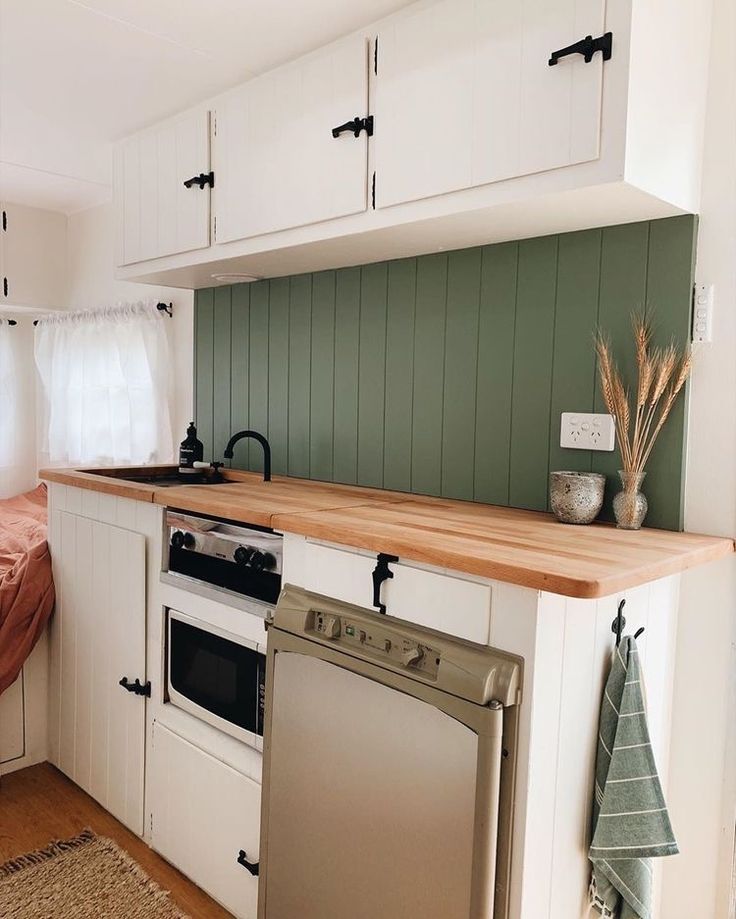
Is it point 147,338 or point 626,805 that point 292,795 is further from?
point 147,338

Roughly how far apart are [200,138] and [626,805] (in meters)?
2.19

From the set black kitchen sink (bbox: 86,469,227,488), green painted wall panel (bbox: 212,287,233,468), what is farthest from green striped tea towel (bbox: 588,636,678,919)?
green painted wall panel (bbox: 212,287,233,468)

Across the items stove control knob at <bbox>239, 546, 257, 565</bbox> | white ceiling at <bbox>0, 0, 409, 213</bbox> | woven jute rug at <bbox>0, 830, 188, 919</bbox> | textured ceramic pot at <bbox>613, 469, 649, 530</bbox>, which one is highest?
white ceiling at <bbox>0, 0, 409, 213</bbox>

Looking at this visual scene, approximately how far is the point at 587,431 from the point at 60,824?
1.96m

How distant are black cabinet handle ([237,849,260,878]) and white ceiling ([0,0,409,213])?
6.79 feet

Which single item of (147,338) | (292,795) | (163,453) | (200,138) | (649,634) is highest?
(200,138)

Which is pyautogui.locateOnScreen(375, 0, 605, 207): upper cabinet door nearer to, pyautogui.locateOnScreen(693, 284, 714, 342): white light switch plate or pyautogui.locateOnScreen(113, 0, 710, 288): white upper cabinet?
pyautogui.locateOnScreen(113, 0, 710, 288): white upper cabinet

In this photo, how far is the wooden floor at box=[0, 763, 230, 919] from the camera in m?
2.04

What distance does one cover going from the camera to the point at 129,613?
227 centimetres

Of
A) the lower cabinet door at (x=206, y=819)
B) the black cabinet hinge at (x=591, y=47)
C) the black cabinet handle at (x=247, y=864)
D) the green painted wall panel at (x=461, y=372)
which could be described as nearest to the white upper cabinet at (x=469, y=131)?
the black cabinet hinge at (x=591, y=47)

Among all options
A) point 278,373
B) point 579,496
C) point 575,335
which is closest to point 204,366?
point 278,373

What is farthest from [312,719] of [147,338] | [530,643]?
[147,338]

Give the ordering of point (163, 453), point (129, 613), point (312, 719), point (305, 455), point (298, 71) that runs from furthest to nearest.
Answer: point (163, 453) → point (305, 455) → point (129, 613) → point (298, 71) → point (312, 719)

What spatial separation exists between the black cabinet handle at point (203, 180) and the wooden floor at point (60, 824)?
2006mm
